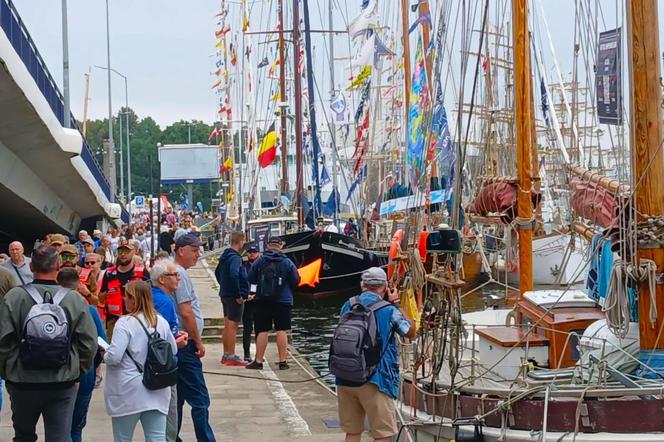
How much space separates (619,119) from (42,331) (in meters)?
5.64

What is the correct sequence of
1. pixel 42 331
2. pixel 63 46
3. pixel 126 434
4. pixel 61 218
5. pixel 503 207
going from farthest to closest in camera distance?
1. pixel 61 218
2. pixel 63 46
3. pixel 503 207
4. pixel 126 434
5. pixel 42 331

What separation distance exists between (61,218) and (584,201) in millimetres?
26443

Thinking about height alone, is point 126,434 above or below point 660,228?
below

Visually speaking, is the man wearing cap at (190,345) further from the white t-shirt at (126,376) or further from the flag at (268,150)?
the flag at (268,150)

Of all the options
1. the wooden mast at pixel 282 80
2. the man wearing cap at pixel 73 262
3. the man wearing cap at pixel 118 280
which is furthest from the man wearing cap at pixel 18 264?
the wooden mast at pixel 282 80

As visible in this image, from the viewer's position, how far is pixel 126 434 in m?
A: 7.39

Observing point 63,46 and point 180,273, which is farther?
point 63,46

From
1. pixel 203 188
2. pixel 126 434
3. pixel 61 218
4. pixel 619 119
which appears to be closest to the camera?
pixel 126 434

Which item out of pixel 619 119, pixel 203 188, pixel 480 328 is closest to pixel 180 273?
pixel 480 328

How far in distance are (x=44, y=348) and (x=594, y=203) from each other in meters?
5.82

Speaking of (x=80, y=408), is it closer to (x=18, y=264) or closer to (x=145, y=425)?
(x=145, y=425)

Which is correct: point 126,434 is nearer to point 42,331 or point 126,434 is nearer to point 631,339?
point 42,331

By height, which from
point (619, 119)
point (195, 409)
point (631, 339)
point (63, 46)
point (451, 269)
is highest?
point (63, 46)

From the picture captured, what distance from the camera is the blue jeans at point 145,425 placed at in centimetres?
735
